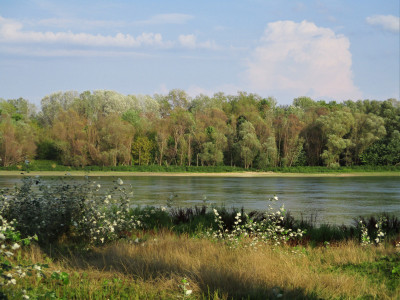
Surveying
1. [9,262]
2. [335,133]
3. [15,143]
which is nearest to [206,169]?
[335,133]

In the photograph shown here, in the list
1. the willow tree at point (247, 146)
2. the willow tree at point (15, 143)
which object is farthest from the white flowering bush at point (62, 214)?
the willow tree at point (15, 143)

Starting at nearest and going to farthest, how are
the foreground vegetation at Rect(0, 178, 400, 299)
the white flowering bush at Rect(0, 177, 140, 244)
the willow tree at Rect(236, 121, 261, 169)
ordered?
the foreground vegetation at Rect(0, 178, 400, 299)
the white flowering bush at Rect(0, 177, 140, 244)
the willow tree at Rect(236, 121, 261, 169)

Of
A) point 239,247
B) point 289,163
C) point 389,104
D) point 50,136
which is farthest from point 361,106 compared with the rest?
point 239,247

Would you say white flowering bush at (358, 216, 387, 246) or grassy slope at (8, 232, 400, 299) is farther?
white flowering bush at (358, 216, 387, 246)

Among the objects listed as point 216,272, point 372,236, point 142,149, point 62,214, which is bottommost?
point 372,236

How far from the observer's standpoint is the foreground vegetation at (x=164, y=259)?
267 inches

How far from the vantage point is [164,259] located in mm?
8266

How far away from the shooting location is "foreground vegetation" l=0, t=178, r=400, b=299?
6773mm

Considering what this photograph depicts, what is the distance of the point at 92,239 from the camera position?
10453 mm

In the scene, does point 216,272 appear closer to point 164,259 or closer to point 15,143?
point 164,259

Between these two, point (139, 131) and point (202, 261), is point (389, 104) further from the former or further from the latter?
point (202, 261)

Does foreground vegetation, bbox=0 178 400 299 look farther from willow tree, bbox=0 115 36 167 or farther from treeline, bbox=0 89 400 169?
willow tree, bbox=0 115 36 167

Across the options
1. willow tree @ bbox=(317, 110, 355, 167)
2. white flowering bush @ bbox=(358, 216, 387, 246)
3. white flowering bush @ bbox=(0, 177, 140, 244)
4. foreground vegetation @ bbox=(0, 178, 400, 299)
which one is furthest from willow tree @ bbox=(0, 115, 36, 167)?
white flowering bush @ bbox=(358, 216, 387, 246)

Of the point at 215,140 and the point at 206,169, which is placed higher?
the point at 215,140
